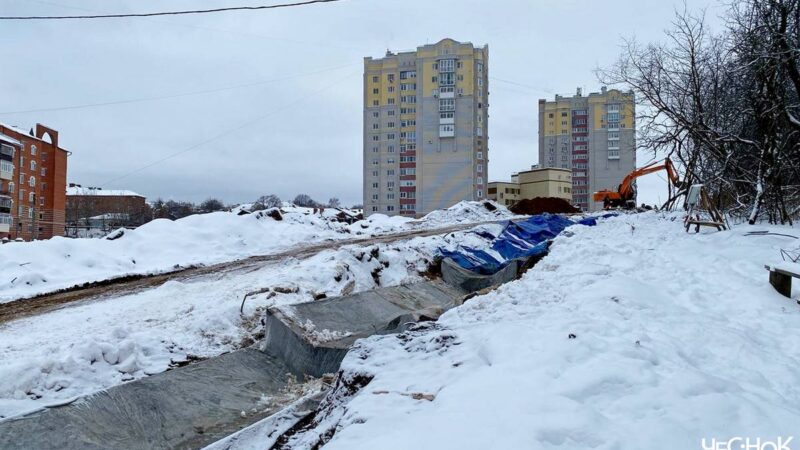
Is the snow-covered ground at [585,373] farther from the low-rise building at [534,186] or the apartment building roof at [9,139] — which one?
the low-rise building at [534,186]

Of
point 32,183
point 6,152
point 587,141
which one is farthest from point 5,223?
point 587,141

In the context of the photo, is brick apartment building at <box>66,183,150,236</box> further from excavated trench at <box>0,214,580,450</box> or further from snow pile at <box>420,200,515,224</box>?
excavated trench at <box>0,214,580,450</box>

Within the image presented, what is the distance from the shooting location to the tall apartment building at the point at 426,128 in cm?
5375

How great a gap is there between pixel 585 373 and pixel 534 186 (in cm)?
6560

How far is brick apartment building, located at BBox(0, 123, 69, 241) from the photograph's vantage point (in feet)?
161

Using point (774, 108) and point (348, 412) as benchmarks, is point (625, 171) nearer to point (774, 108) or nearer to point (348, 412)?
point (774, 108)

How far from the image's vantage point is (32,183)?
185ft

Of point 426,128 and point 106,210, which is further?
point 106,210

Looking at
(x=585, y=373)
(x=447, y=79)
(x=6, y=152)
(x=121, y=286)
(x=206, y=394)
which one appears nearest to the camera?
(x=585, y=373)

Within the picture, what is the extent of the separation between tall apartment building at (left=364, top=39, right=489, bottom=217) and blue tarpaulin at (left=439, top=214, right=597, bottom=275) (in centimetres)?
3569

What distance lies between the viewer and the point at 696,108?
1417 centimetres

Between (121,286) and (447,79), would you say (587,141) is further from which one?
(121,286)

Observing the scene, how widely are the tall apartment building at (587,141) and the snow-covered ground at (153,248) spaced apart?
52.0 metres

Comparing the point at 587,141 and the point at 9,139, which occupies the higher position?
the point at 587,141
